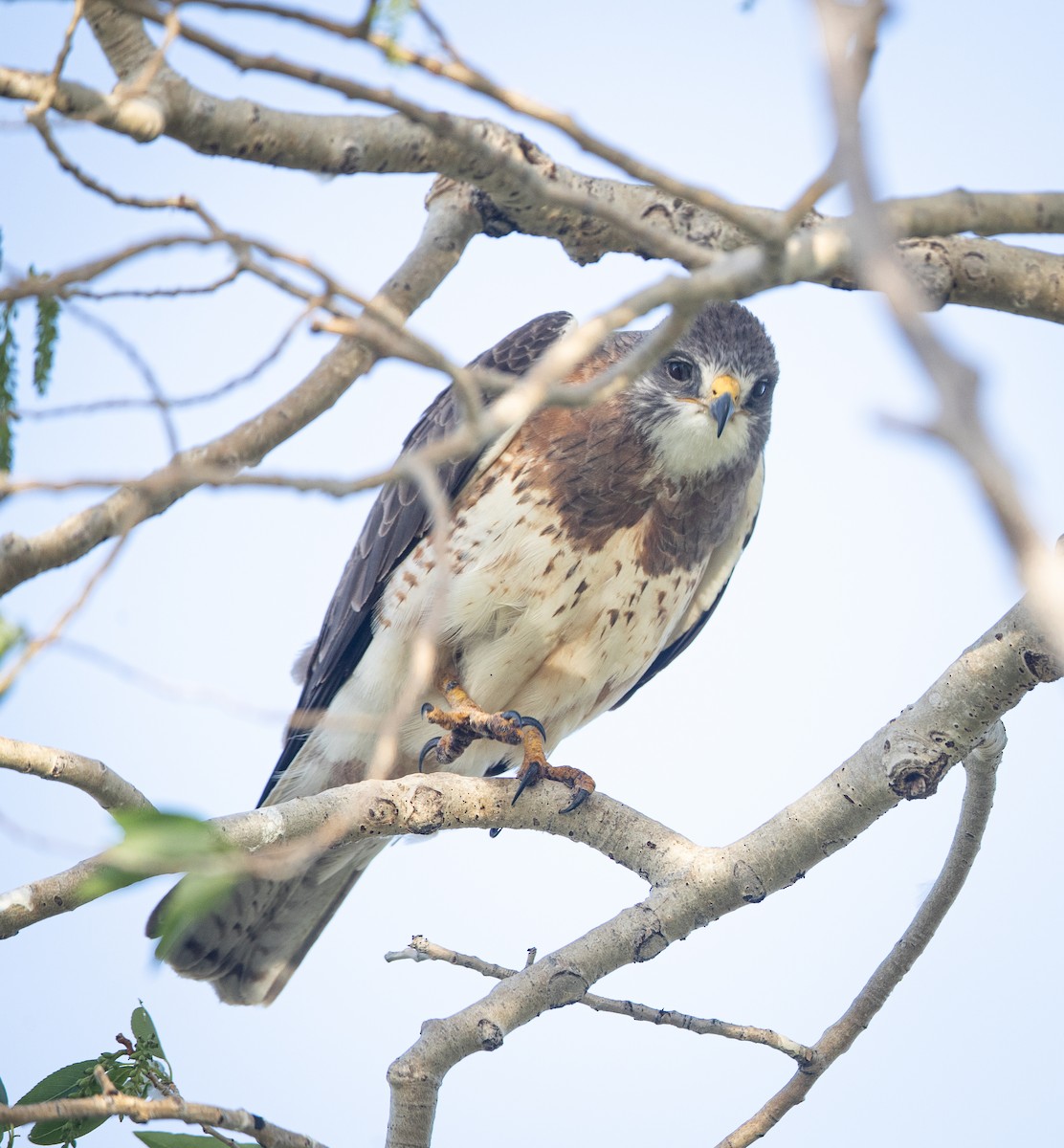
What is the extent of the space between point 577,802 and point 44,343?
6.65 ft

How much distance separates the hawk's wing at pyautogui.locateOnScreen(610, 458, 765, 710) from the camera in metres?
5.20

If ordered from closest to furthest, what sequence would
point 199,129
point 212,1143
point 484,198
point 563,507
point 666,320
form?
point 666,320
point 199,129
point 212,1143
point 484,198
point 563,507

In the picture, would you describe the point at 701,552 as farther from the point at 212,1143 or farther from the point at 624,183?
the point at 212,1143

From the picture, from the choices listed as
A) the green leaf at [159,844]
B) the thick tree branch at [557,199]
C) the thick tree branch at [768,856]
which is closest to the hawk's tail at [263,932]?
the thick tree branch at [768,856]

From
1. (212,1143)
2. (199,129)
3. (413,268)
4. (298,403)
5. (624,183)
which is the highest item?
(624,183)

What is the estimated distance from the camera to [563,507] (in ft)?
14.7

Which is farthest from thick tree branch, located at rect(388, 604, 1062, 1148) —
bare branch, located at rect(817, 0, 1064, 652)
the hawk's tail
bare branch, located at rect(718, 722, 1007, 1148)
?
bare branch, located at rect(817, 0, 1064, 652)

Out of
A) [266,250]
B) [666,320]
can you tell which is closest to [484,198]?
[266,250]

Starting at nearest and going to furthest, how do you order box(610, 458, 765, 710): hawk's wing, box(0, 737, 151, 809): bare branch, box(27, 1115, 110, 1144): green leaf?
1. box(0, 737, 151, 809): bare branch
2. box(27, 1115, 110, 1144): green leaf
3. box(610, 458, 765, 710): hawk's wing

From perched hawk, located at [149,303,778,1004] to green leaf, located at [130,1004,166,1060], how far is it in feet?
4.92

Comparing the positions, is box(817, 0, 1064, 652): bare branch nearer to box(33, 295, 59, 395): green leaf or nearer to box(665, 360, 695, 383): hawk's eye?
box(33, 295, 59, 395): green leaf

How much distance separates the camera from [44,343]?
286 centimetres

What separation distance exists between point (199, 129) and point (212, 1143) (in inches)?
86.3

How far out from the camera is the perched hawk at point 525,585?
178 inches
